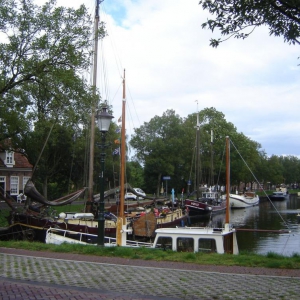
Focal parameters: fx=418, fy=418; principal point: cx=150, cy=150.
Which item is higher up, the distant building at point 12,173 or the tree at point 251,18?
the tree at point 251,18

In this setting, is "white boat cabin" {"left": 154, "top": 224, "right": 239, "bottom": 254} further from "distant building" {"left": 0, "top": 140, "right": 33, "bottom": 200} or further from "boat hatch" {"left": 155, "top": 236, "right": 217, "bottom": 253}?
"distant building" {"left": 0, "top": 140, "right": 33, "bottom": 200}

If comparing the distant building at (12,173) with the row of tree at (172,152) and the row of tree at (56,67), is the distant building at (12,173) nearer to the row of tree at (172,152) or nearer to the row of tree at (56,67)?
the row of tree at (56,67)

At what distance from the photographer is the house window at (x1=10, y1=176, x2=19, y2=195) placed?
49.3m

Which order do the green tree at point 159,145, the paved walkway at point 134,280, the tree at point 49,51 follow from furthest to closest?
1. the green tree at point 159,145
2. the tree at point 49,51
3. the paved walkway at point 134,280

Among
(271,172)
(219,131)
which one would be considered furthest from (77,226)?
(271,172)

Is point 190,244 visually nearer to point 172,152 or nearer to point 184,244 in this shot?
point 184,244

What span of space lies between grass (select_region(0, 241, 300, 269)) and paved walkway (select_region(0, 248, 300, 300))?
0.48 m

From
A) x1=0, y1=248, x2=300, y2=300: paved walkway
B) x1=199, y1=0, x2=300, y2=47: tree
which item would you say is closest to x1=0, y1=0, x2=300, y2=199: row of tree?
x1=199, y1=0, x2=300, y2=47: tree

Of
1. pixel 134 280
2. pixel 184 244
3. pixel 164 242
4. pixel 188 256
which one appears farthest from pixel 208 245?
pixel 134 280

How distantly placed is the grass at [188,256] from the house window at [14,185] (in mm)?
37362

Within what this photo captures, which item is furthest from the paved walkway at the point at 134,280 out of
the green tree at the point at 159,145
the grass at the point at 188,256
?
the green tree at the point at 159,145

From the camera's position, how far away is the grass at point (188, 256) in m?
10.7

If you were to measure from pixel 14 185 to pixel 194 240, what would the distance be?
3696 cm

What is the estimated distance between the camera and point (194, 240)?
17359mm
